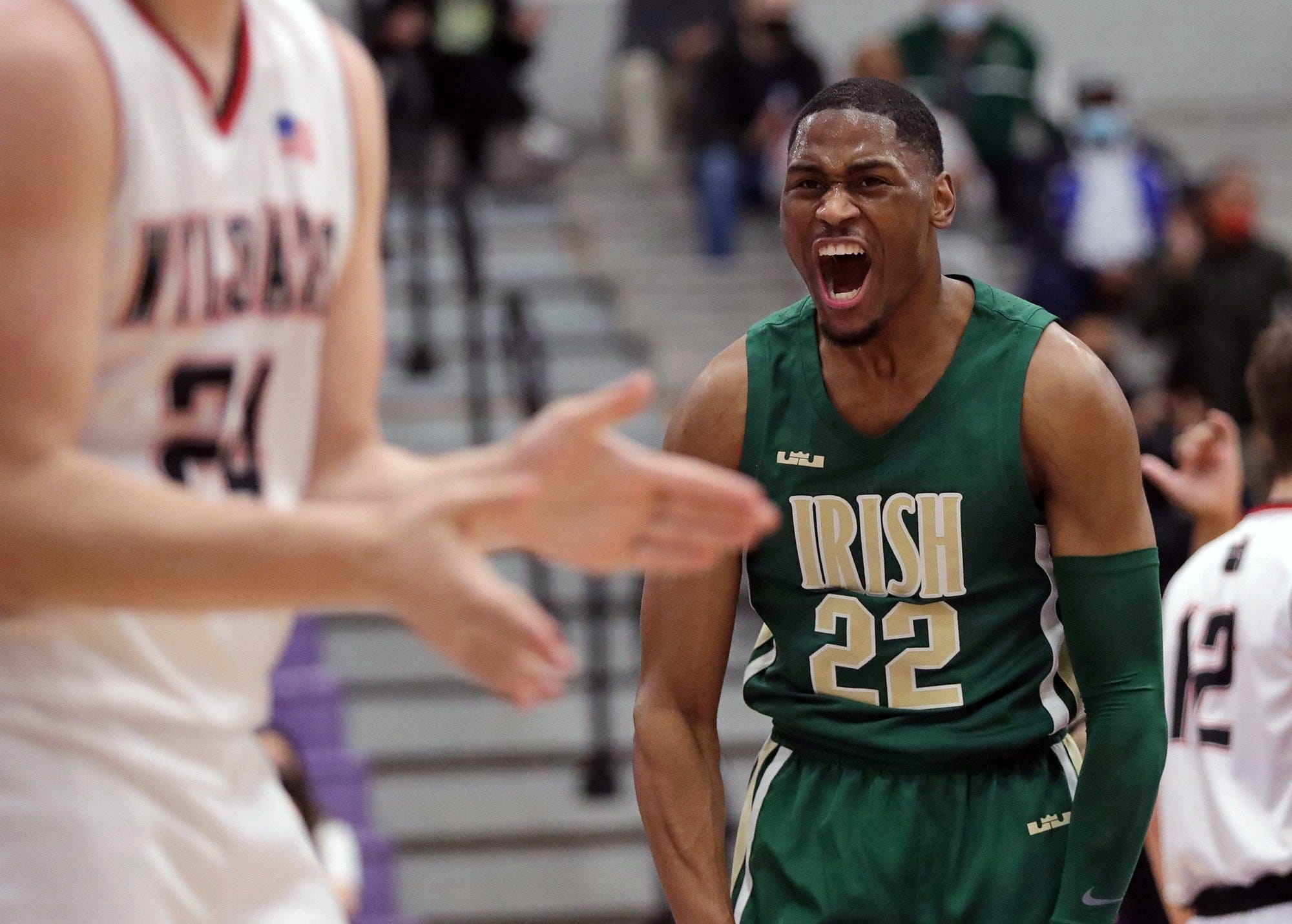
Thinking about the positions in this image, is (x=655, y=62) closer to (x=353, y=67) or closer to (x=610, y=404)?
(x=353, y=67)

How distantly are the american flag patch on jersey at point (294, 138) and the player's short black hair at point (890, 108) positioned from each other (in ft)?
4.67

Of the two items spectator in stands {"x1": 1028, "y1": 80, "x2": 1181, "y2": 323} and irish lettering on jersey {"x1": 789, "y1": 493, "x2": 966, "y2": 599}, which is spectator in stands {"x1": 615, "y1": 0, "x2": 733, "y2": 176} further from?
irish lettering on jersey {"x1": 789, "y1": 493, "x2": 966, "y2": 599}

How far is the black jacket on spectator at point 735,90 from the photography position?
12016mm

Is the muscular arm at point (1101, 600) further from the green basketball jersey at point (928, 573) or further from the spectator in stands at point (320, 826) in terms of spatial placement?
the spectator in stands at point (320, 826)

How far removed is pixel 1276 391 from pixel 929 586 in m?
1.27

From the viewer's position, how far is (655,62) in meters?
13.2

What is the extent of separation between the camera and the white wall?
15211mm

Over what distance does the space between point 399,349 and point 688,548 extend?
363 inches

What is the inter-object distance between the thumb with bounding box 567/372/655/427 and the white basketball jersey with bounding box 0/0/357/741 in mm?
432

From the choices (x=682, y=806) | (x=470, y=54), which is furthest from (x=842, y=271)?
(x=470, y=54)

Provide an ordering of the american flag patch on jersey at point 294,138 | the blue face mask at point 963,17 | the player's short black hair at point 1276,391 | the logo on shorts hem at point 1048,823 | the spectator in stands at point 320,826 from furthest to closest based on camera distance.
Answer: the blue face mask at point 963,17 < the spectator in stands at point 320,826 < the player's short black hair at point 1276,391 < the logo on shorts hem at point 1048,823 < the american flag patch on jersey at point 294,138

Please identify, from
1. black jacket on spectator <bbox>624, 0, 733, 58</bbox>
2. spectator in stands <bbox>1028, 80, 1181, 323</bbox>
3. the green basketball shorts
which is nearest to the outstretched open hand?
the green basketball shorts

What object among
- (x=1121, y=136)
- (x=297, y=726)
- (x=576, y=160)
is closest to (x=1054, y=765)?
(x=297, y=726)

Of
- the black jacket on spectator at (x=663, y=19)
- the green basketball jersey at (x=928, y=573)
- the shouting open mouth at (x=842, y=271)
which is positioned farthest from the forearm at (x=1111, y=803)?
the black jacket on spectator at (x=663, y=19)
